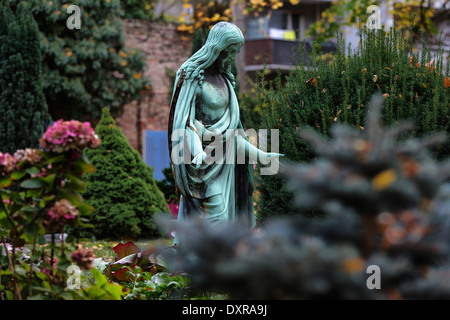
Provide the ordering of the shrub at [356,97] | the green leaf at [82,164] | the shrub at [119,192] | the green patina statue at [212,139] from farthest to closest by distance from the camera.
→ the shrub at [119,192]
the shrub at [356,97]
the green patina statue at [212,139]
the green leaf at [82,164]

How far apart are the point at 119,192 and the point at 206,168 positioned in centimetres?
547

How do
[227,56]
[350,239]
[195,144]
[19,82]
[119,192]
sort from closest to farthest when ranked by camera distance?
1. [350,239]
2. [195,144]
3. [227,56]
4. [119,192]
5. [19,82]

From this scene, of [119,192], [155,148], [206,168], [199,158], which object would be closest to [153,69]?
[155,148]

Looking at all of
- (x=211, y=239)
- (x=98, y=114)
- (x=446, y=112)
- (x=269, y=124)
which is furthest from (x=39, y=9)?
(x=211, y=239)

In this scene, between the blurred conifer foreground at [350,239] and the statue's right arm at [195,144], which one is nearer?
the blurred conifer foreground at [350,239]

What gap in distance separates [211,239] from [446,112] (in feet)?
12.1

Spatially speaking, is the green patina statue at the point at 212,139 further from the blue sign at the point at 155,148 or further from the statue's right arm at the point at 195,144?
the blue sign at the point at 155,148

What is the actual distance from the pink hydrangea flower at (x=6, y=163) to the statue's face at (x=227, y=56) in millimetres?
2059

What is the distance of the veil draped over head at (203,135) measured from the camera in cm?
459

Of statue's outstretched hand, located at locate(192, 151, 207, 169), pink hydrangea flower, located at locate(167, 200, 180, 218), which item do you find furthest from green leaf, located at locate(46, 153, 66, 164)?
pink hydrangea flower, located at locate(167, 200, 180, 218)

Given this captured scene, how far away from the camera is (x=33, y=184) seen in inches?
120

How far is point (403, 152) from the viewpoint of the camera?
7.02 feet

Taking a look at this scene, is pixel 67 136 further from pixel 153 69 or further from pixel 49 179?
pixel 153 69

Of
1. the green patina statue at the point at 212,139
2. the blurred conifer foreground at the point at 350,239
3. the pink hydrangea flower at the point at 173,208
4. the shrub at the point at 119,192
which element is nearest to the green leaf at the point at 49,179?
the blurred conifer foreground at the point at 350,239
